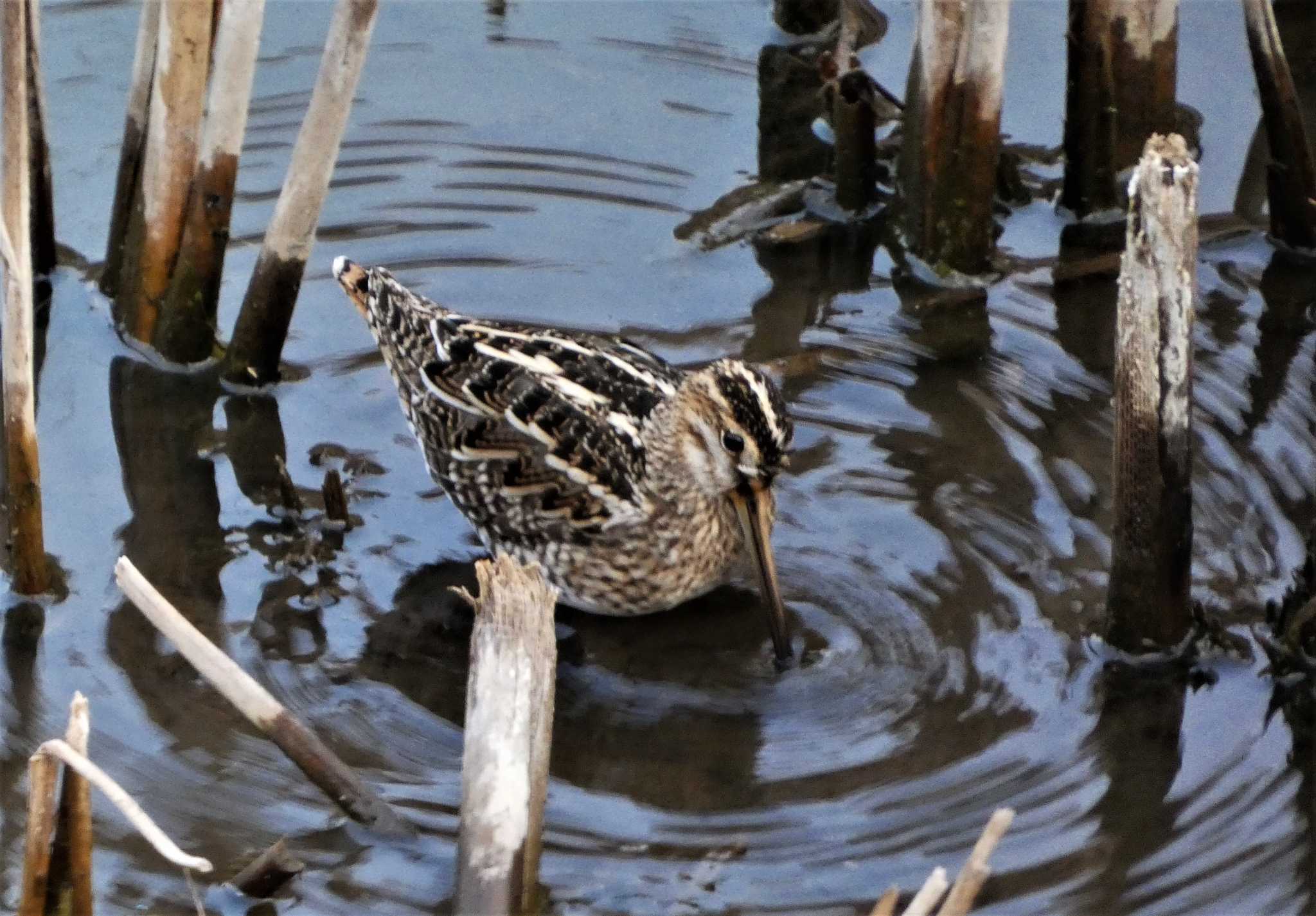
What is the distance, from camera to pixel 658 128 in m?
9.00

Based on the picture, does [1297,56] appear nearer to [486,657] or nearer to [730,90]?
[730,90]

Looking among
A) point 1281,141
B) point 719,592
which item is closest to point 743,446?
point 719,592

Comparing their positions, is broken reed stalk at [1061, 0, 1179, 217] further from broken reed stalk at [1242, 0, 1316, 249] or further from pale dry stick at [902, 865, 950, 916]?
pale dry stick at [902, 865, 950, 916]

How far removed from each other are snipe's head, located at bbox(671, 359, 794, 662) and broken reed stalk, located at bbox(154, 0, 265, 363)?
189cm

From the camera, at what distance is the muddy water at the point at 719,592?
5.02m

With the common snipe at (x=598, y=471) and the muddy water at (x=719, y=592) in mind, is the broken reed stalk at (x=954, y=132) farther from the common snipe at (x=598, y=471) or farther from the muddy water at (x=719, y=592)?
the common snipe at (x=598, y=471)

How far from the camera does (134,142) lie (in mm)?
7055

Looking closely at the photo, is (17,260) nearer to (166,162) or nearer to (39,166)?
(166,162)

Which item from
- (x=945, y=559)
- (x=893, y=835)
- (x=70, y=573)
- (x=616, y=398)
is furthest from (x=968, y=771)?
(x=70, y=573)

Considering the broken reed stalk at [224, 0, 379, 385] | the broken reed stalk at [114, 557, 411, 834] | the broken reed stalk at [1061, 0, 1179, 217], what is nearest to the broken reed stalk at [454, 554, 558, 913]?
the broken reed stalk at [114, 557, 411, 834]

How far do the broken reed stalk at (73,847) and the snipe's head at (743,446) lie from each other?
2.35 meters

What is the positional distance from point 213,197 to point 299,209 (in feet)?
1.41

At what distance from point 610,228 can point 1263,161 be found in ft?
9.82

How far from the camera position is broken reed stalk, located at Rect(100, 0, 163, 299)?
22.1ft
